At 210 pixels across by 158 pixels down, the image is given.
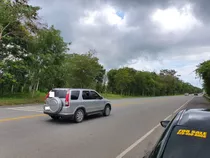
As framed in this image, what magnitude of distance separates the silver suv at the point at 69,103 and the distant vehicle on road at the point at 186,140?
24.9 ft

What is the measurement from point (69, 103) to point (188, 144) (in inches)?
312

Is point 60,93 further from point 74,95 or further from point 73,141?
point 73,141

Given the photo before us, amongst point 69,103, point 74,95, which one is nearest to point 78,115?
point 69,103

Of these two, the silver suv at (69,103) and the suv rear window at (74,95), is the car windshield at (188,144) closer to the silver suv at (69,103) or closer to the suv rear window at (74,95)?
the silver suv at (69,103)

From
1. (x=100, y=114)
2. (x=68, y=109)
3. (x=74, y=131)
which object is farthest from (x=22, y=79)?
(x=74, y=131)

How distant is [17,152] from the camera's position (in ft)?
17.6

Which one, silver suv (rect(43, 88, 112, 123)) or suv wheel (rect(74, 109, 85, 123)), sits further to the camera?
suv wheel (rect(74, 109, 85, 123))

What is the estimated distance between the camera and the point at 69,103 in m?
9.74

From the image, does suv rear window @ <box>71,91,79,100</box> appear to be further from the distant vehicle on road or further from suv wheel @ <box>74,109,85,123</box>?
the distant vehicle on road

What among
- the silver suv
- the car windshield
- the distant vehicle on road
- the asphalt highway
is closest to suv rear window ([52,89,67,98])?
the silver suv

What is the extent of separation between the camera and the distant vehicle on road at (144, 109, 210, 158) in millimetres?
2230

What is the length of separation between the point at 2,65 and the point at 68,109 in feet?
48.0

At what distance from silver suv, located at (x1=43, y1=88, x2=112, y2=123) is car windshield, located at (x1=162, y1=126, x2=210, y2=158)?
7.73 m

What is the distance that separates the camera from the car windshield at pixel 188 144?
221cm
